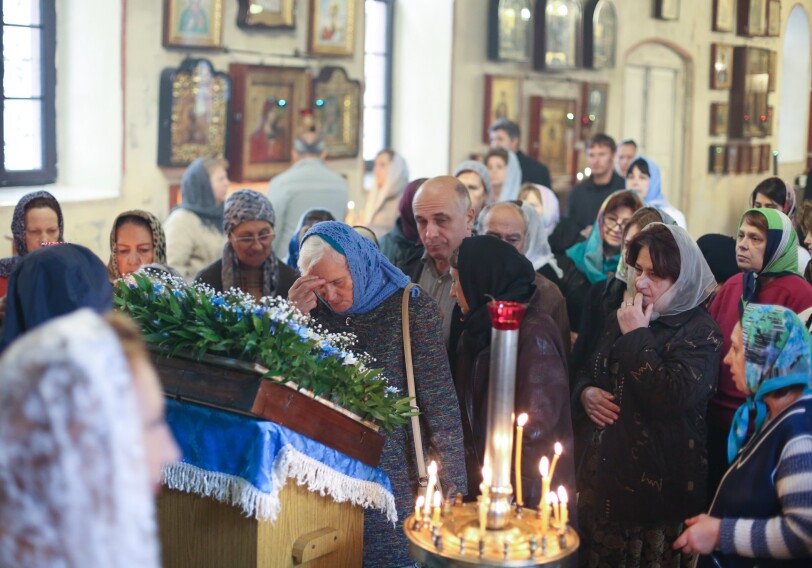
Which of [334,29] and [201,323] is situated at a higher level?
[334,29]

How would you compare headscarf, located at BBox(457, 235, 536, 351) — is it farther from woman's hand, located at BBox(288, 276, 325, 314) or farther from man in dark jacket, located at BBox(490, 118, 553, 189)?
man in dark jacket, located at BBox(490, 118, 553, 189)

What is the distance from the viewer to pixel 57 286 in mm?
2973

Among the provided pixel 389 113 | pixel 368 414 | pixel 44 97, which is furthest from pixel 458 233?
pixel 389 113

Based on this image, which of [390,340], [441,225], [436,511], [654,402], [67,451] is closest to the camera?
[67,451]

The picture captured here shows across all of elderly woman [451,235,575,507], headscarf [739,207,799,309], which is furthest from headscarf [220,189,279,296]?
headscarf [739,207,799,309]

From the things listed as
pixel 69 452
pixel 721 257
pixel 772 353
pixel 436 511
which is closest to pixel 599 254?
pixel 721 257

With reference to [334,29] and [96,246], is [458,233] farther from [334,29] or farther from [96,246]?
[334,29]

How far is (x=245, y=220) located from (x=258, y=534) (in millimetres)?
2614

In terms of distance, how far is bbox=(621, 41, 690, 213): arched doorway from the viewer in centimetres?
1480

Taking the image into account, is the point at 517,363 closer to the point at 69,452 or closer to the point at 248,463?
the point at 248,463

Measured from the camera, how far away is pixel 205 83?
859cm

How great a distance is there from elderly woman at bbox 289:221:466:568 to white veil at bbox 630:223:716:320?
99cm

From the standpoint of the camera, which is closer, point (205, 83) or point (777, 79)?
point (205, 83)

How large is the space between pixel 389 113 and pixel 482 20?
4.26 feet
